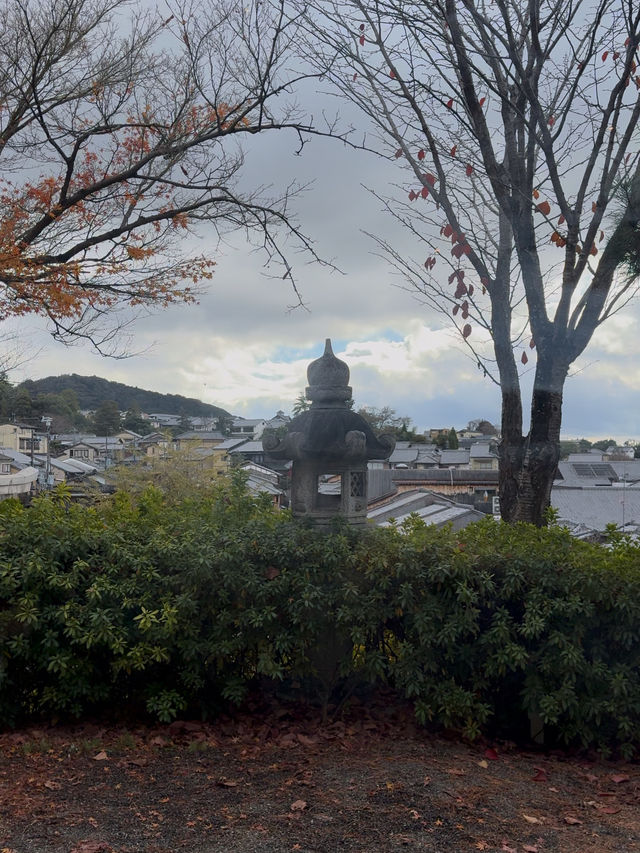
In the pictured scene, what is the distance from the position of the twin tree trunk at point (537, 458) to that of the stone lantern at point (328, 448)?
1.47m

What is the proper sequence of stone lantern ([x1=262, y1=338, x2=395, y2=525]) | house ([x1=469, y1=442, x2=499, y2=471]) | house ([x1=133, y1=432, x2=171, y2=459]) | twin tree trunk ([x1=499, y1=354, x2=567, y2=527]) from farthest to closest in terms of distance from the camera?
house ([x1=469, y1=442, x2=499, y2=471]), house ([x1=133, y1=432, x2=171, y2=459]), twin tree trunk ([x1=499, y1=354, x2=567, y2=527]), stone lantern ([x1=262, y1=338, x2=395, y2=525])

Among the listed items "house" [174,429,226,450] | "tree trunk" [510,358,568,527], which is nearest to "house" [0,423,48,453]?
"house" [174,429,226,450]

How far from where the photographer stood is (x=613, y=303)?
19.7 feet

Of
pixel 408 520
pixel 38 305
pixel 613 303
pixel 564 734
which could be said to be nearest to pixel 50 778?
pixel 408 520

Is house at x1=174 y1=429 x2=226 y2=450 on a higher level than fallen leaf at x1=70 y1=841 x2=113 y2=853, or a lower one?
higher

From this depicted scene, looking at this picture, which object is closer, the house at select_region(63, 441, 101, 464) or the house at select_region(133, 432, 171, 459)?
the house at select_region(133, 432, 171, 459)

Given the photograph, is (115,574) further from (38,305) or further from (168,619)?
(38,305)

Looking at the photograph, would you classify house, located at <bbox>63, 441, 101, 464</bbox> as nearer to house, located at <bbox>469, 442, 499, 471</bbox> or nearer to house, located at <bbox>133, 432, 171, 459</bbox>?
house, located at <bbox>133, 432, 171, 459</bbox>

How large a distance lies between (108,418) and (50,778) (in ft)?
111

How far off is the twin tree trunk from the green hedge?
1045 millimetres

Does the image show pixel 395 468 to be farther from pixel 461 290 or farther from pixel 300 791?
pixel 300 791

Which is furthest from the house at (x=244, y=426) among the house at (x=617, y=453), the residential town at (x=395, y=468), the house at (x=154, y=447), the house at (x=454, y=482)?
the house at (x=617, y=453)

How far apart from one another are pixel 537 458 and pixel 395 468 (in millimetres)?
23652

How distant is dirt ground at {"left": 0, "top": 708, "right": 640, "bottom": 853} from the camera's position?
303 cm
